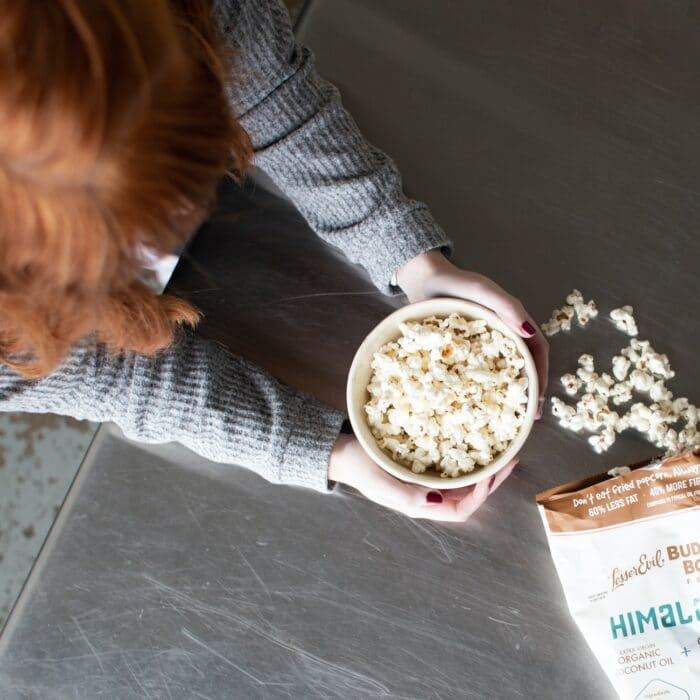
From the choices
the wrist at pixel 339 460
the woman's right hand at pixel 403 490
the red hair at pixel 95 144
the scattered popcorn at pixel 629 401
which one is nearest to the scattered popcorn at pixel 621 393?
the scattered popcorn at pixel 629 401

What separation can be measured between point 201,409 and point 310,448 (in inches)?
4.4

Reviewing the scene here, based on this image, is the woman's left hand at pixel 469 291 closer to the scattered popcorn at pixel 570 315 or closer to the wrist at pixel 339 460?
the scattered popcorn at pixel 570 315

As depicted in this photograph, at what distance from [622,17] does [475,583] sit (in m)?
0.62

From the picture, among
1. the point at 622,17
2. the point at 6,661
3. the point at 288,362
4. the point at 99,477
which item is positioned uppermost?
the point at 622,17

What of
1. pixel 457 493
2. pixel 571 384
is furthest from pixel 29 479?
pixel 571 384

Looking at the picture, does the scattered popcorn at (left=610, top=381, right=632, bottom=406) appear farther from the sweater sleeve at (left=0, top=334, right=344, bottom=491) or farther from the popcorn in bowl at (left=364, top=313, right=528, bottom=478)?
the sweater sleeve at (left=0, top=334, right=344, bottom=491)

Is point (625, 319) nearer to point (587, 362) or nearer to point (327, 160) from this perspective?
point (587, 362)

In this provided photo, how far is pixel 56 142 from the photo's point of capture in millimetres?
408

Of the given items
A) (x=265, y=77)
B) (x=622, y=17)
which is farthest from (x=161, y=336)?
(x=622, y=17)

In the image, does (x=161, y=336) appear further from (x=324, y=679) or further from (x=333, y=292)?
(x=324, y=679)

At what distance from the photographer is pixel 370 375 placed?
2.23ft

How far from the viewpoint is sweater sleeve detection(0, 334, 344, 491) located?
29.0 inches

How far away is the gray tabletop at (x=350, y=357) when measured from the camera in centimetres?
73

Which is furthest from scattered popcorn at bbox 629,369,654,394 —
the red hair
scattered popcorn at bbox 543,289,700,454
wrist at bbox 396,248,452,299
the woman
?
the red hair
